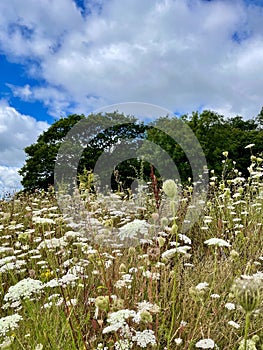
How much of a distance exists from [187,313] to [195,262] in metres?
1.10

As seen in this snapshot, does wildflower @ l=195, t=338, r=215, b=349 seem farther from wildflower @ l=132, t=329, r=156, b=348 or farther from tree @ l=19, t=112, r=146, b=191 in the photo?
tree @ l=19, t=112, r=146, b=191

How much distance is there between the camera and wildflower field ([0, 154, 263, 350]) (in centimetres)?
159

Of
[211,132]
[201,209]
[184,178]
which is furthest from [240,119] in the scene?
[201,209]

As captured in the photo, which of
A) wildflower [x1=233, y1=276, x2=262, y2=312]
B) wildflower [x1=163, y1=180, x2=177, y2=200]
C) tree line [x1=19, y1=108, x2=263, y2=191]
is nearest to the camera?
wildflower [x1=233, y1=276, x2=262, y2=312]

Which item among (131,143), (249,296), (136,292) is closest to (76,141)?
(131,143)

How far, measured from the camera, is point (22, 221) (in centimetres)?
525

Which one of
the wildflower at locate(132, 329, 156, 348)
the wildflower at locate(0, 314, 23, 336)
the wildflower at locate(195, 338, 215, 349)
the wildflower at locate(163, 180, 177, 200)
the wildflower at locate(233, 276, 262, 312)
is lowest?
the wildflower at locate(195, 338, 215, 349)

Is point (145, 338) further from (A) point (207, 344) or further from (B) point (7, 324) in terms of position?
Result: (B) point (7, 324)

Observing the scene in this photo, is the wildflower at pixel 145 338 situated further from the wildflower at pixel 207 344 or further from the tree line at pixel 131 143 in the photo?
the tree line at pixel 131 143

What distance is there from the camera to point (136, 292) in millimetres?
2176

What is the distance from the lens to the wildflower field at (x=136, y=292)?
5.21ft

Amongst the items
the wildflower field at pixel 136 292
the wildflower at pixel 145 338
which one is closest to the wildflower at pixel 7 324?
the wildflower field at pixel 136 292

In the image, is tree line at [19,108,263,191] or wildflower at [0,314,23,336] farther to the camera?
tree line at [19,108,263,191]

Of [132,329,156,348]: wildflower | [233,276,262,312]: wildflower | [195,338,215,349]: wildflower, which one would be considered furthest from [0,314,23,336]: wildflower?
[233,276,262,312]: wildflower
